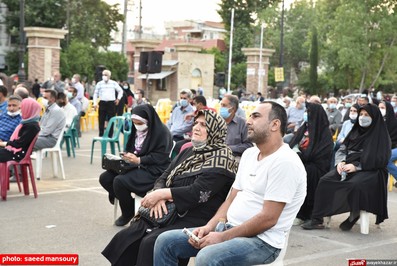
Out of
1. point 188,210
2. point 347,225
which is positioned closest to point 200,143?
point 188,210

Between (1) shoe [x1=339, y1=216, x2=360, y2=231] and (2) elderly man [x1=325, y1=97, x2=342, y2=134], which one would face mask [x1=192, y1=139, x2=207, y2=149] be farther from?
(2) elderly man [x1=325, y1=97, x2=342, y2=134]

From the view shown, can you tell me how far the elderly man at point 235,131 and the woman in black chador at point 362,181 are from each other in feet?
4.61

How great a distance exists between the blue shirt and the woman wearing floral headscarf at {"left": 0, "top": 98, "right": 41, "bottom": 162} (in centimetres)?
51

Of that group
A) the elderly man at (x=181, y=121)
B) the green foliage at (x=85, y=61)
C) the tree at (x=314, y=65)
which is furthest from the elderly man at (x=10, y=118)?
the tree at (x=314, y=65)

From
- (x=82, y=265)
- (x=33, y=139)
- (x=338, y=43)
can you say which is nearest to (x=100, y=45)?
(x=338, y=43)

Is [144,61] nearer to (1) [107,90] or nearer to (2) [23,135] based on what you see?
(1) [107,90]

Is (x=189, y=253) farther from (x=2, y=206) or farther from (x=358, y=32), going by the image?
(x=358, y=32)

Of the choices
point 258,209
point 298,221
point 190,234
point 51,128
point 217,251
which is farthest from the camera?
point 51,128

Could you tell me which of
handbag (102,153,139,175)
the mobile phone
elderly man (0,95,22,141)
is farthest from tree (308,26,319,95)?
the mobile phone

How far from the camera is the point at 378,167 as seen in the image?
26.8 feet

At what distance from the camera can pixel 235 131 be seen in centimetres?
949

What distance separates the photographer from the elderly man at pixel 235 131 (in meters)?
9.32

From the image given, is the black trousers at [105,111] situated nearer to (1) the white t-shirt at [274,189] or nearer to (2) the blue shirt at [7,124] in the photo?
(2) the blue shirt at [7,124]

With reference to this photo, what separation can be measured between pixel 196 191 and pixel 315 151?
362cm
